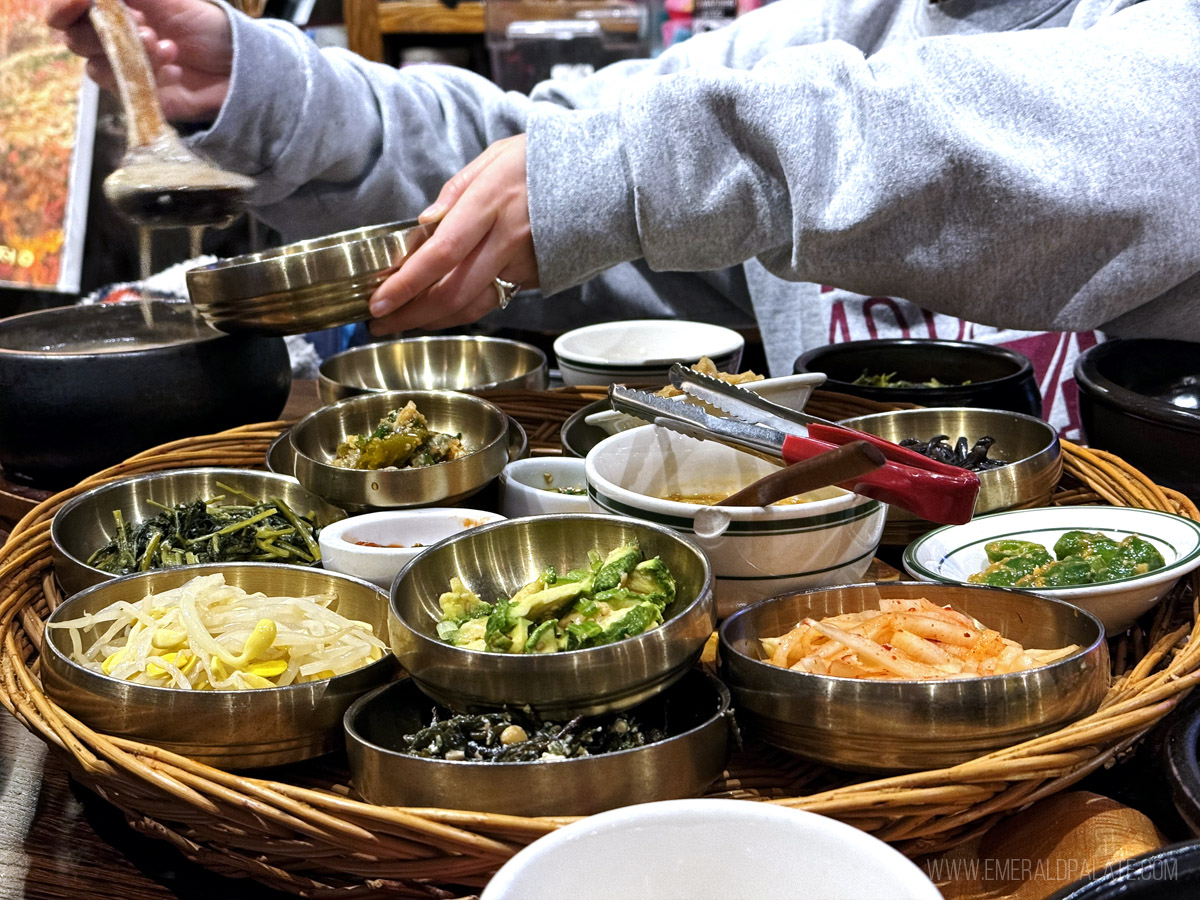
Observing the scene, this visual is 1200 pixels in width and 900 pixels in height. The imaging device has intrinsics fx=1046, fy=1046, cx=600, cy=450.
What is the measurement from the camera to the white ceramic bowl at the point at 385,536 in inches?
51.7

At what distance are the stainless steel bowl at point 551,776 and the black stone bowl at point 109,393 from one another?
106cm

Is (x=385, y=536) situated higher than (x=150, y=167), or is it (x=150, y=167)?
(x=150, y=167)

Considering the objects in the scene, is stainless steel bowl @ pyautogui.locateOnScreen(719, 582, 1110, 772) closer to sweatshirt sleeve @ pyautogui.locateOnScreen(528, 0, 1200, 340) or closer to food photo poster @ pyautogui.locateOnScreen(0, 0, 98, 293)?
sweatshirt sleeve @ pyautogui.locateOnScreen(528, 0, 1200, 340)

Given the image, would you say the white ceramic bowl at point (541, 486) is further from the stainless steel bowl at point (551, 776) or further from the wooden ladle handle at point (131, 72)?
the wooden ladle handle at point (131, 72)

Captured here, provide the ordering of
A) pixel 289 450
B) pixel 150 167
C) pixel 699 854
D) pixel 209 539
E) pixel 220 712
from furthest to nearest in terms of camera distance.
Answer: pixel 150 167
pixel 289 450
pixel 209 539
pixel 220 712
pixel 699 854

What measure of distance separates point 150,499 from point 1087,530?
4.59ft

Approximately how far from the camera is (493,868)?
2.87ft

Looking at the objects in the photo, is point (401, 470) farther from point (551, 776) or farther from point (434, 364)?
point (434, 364)

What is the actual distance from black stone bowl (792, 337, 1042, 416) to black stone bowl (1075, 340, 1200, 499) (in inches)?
6.0

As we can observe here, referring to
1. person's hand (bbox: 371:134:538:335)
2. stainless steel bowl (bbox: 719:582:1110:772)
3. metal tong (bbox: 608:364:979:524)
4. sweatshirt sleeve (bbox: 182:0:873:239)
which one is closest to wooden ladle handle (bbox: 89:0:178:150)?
sweatshirt sleeve (bbox: 182:0:873:239)

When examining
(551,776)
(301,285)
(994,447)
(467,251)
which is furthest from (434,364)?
(551,776)

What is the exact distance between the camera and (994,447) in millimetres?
1698

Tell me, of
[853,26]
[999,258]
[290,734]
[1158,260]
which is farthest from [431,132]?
[290,734]

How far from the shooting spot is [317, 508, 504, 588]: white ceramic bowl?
131cm
